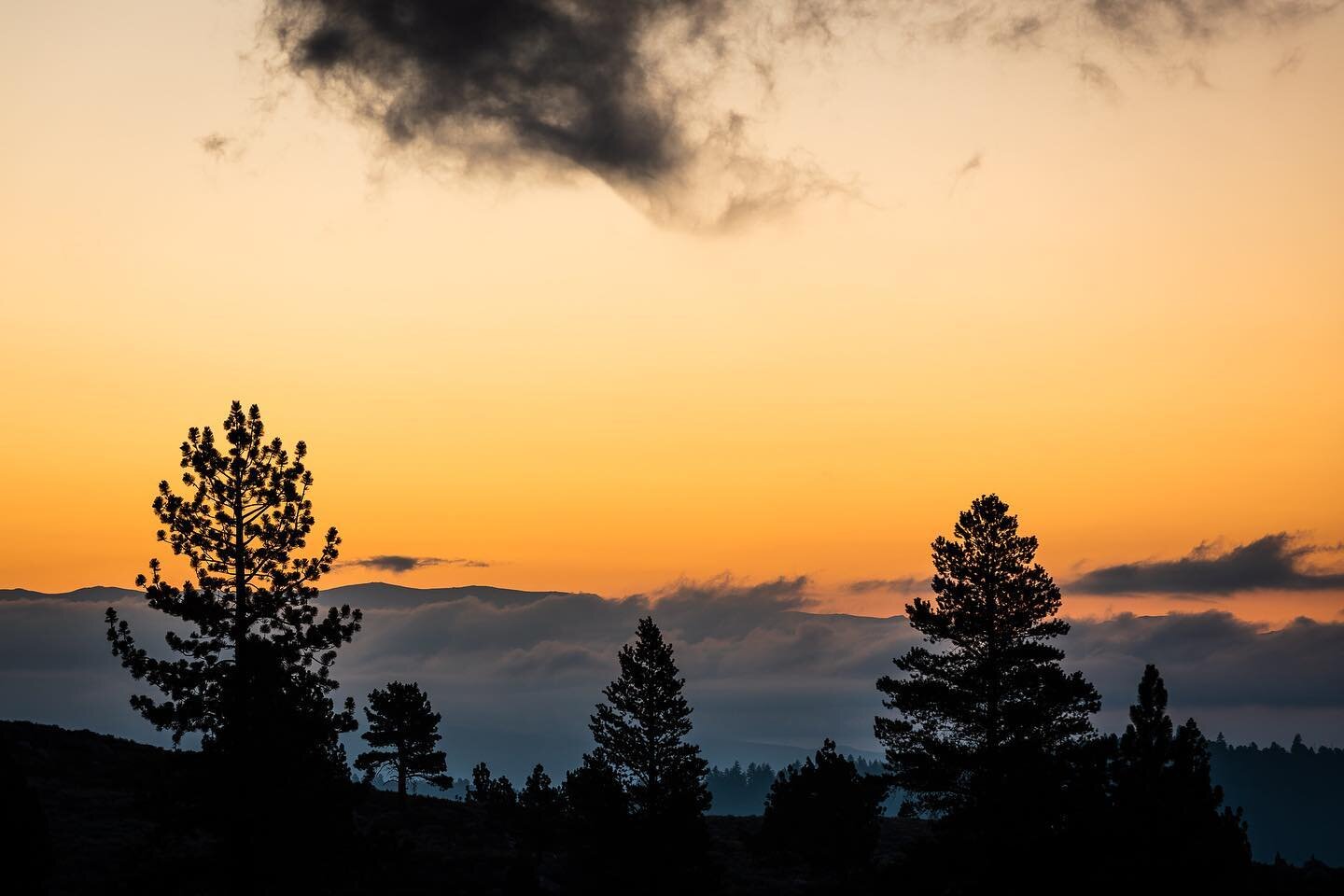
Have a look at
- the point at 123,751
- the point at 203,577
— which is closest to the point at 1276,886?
the point at 203,577

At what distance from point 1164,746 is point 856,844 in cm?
2783

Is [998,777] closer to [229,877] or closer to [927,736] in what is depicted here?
[927,736]

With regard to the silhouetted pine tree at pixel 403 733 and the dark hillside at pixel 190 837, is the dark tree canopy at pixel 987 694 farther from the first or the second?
the silhouetted pine tree at pixel 403 733

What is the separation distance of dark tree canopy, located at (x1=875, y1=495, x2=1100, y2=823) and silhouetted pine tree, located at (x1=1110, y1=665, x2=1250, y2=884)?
6.24ft

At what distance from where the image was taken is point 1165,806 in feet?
121

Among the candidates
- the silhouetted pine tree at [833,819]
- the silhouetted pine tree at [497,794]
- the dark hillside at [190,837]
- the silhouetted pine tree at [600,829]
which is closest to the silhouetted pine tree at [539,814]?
the dark hillside at [190,837]

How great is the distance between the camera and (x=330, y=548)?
3262 centimetres

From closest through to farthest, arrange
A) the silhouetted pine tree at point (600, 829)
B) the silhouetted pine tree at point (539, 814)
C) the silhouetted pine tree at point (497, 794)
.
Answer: the silhouetted pine tree at point (600, 829) < the silhouetted pine tree at point (539, 814) < the silhouetted pine tree at point (497, 794)

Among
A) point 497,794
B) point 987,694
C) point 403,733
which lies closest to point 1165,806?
point 987,694

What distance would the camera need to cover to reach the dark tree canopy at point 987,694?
37.2 meters

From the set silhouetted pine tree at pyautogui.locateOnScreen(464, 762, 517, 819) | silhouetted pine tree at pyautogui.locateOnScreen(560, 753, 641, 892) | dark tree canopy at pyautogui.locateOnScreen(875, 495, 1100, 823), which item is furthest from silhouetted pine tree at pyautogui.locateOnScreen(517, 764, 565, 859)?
dark tree canopy at pyautogui.locateOnScreen(875, 495, 1100, 823)

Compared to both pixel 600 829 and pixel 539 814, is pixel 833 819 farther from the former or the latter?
pixel 539 814

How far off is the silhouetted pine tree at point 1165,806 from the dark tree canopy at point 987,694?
1.90m

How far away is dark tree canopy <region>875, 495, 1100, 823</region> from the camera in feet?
122
